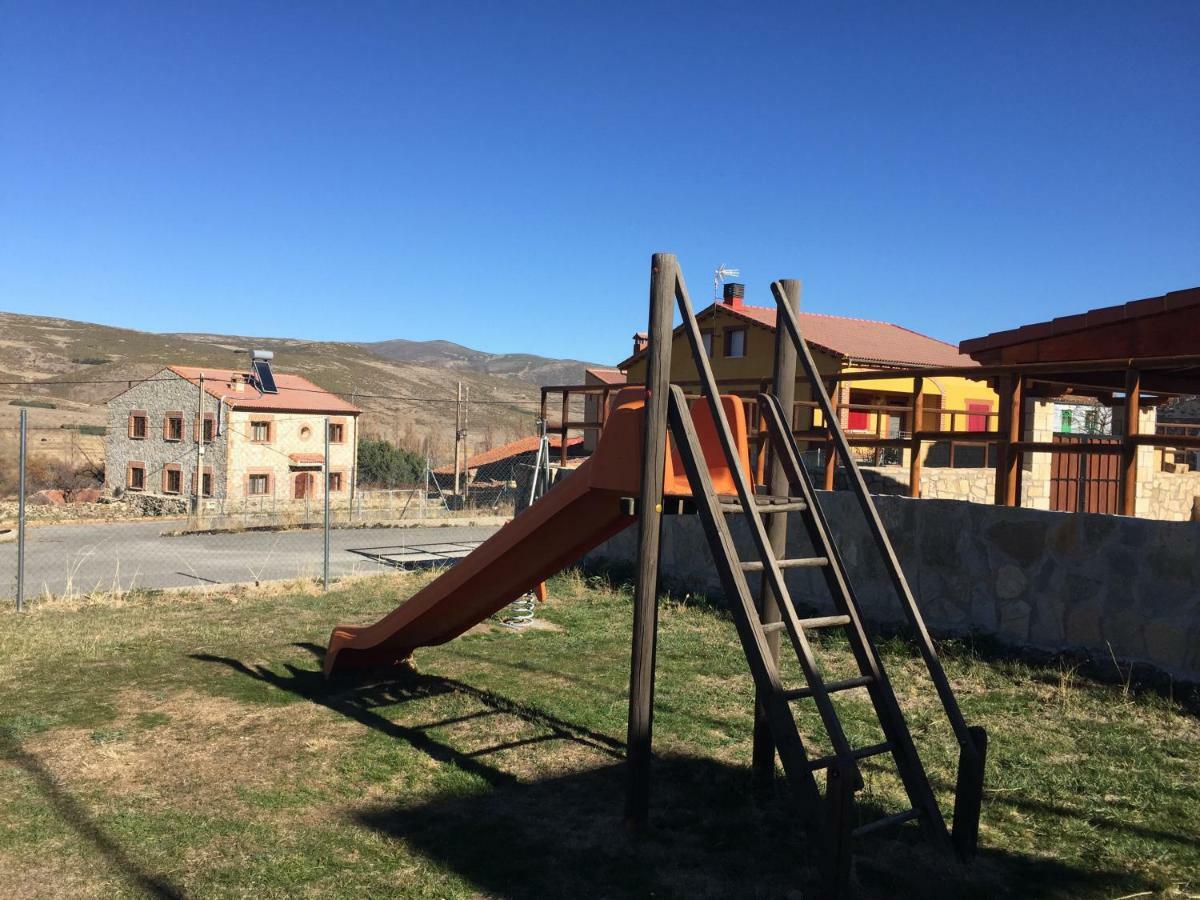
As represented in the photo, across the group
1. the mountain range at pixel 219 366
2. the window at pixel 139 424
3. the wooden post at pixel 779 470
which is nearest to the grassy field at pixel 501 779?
the wooden post at pixel 779 470

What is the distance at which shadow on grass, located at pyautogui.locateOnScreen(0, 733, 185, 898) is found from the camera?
4109mm

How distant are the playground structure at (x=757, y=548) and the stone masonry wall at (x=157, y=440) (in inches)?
1486

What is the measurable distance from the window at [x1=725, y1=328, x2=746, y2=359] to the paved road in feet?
36.9

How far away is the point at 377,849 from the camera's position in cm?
454

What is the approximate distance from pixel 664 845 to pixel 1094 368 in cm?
505

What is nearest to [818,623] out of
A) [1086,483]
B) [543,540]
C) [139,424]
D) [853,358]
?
[543,540]

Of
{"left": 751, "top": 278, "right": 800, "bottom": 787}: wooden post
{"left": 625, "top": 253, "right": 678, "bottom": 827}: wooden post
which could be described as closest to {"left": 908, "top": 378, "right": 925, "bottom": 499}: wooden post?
{"left": 751, "top": 278, "right": 800, "bottom": 787}: wooden post

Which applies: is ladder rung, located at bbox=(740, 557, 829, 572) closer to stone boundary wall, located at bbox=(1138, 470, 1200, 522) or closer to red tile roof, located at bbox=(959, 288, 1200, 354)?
red tile roof, located at bbox=(959, 288, 1200, 354)

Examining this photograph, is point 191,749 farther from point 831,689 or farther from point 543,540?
point 831,689

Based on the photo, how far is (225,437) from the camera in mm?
40062

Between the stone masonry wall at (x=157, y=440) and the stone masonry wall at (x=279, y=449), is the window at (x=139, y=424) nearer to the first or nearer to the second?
the stone masonry wall at (x=157, y=440)

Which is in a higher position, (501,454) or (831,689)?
(501,454)

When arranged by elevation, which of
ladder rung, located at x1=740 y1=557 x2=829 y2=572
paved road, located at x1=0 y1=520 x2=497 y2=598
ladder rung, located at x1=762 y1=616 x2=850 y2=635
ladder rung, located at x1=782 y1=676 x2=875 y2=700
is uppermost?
ladder rung, located at x1=740 y1=557 x2=829 y2=572

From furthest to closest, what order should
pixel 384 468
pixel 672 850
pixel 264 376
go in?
pixel 384 468 → pixel 264 376 → pixel 672 850
